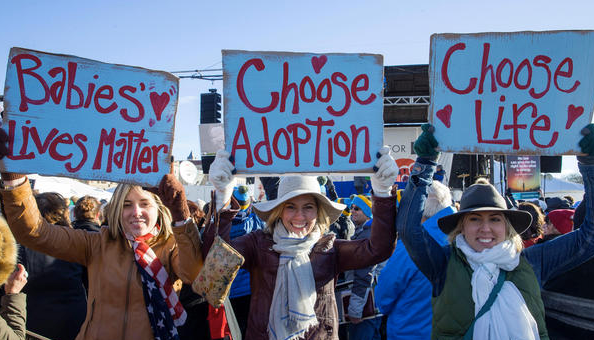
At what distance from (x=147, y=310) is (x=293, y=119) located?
129cm

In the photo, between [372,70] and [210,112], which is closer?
[372,70]

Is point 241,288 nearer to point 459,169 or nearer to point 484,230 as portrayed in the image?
point 484,230

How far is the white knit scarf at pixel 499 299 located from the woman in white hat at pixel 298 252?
1.44ft

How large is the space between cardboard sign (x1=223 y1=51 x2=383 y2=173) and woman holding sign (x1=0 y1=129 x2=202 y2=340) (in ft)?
1.64

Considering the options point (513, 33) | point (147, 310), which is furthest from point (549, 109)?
point (147, 310)

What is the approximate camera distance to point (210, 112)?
15.3 metres

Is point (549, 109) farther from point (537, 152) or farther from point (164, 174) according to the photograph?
point (164, 174)

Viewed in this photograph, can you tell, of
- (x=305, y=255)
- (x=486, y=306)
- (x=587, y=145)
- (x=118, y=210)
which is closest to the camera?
(x=486, y=306)

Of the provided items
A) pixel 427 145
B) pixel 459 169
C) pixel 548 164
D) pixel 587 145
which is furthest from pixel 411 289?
pixel 459 169

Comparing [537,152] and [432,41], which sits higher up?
[432,41]

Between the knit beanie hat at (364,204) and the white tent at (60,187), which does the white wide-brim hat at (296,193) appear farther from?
the white tent at (60,187)

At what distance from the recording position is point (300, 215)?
8.18ft

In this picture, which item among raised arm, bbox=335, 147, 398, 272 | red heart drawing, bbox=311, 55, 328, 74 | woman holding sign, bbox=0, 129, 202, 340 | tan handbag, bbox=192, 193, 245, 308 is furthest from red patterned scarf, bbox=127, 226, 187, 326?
red heart drawing, bbox=311, 55, 328, 74

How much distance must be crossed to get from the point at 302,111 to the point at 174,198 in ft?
2.77
